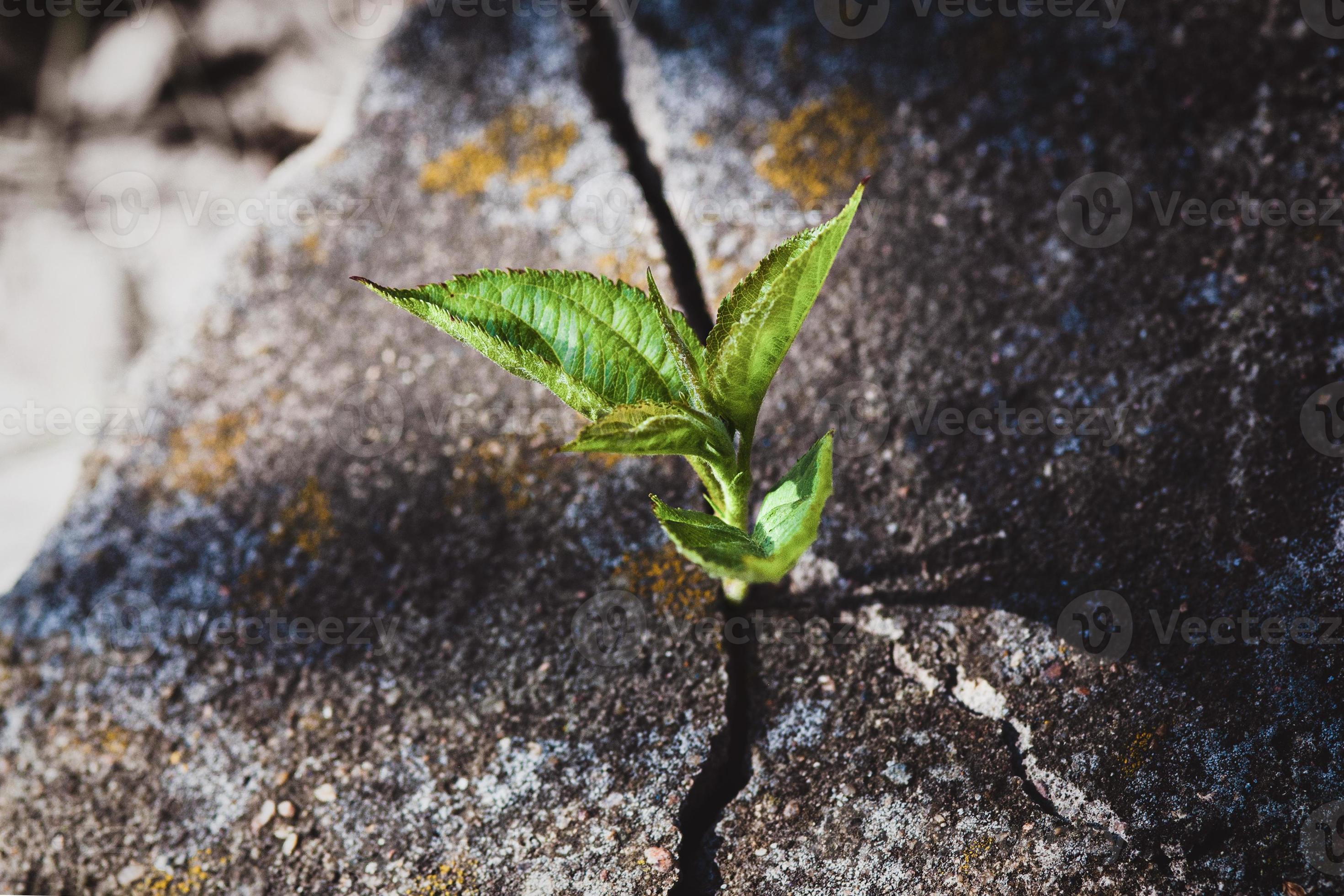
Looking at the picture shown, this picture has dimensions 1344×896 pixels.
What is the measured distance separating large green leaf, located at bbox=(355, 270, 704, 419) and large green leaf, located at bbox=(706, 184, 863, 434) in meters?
0.06

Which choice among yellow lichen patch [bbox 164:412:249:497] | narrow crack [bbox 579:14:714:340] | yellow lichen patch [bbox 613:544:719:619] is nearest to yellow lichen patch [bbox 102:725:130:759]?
yellow lichen patch [bbox 164:412:249:497]

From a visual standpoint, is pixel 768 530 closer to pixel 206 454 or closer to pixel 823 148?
pixel 823 148

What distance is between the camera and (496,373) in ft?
5.27

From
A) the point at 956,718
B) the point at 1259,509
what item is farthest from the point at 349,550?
the point at 1259,509

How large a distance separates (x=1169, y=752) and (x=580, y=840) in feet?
2.66

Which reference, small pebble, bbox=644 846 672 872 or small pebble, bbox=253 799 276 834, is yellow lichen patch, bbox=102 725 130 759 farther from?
small pebble, bbox=644 846 672 872

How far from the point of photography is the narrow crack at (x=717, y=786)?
118 cm

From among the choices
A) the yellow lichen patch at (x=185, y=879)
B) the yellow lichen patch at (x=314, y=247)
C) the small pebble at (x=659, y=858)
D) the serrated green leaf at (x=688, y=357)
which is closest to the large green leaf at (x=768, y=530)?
the serrated green leaf at (x=688, y=357)

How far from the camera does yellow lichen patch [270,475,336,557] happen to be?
1.51 metres

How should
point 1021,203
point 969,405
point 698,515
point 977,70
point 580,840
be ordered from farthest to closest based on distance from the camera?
point 977,70 → point 1021,203 → point 969,405 → point 580,840 → point 698,515

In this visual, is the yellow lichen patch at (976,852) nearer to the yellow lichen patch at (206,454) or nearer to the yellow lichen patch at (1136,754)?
the yellow lichen patch at (1136,754)

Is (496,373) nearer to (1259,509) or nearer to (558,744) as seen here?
(558,744)

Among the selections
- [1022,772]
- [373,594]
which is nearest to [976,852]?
[1022,772]

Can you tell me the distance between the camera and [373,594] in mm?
1454
